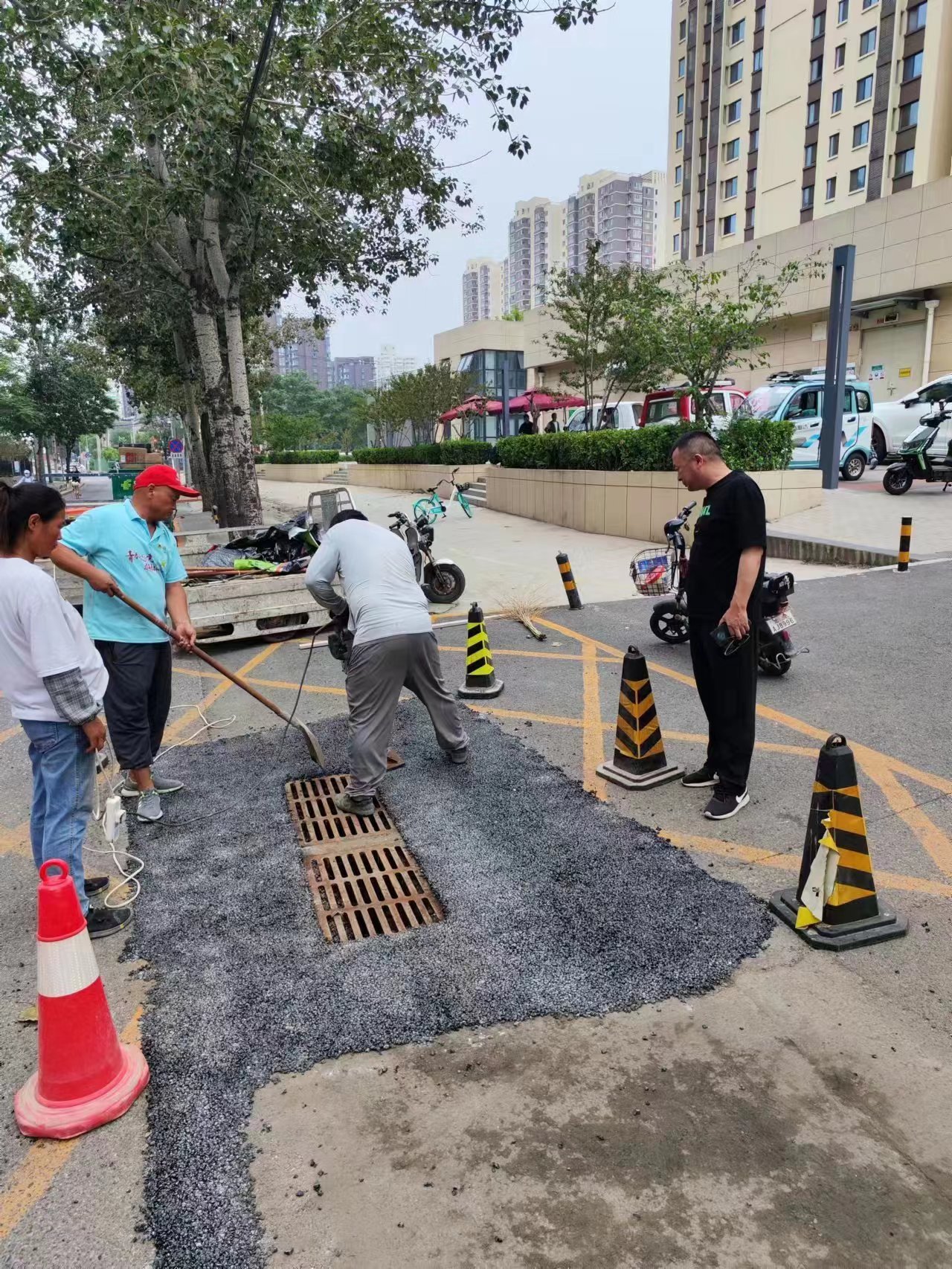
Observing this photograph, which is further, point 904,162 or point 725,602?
point 904,162

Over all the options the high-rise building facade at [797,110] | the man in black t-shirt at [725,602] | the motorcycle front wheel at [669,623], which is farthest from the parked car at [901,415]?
the high-rise building facade at [797,110]

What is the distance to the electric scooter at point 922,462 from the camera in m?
14.2

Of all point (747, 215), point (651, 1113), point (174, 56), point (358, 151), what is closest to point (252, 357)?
point (358, 151)

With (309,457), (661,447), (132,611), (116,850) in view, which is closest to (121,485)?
(661,447)

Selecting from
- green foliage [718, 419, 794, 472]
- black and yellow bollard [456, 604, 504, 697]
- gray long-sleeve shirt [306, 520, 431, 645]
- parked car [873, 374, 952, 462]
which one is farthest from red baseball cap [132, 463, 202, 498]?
parked car [873, 374, 952, 462]

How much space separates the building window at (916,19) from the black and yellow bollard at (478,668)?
3893 centimetres

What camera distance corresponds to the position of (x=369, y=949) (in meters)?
3.21

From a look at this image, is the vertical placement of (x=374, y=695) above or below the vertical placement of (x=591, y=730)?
above

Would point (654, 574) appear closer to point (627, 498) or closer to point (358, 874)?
point (358, 874)

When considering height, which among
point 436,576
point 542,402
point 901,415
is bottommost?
point 436,576

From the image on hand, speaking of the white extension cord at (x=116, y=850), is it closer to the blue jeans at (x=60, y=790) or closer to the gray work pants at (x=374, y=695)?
the blue jeans at (x=60, y=790)

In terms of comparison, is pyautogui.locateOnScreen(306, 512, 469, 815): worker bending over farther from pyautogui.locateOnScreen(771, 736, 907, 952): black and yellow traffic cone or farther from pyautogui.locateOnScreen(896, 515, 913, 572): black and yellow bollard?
pyautogui.locateOnScreen(896, 515, 913, 572): black and yellow bollard

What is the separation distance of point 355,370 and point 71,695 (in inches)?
6286

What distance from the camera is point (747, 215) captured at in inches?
1810
